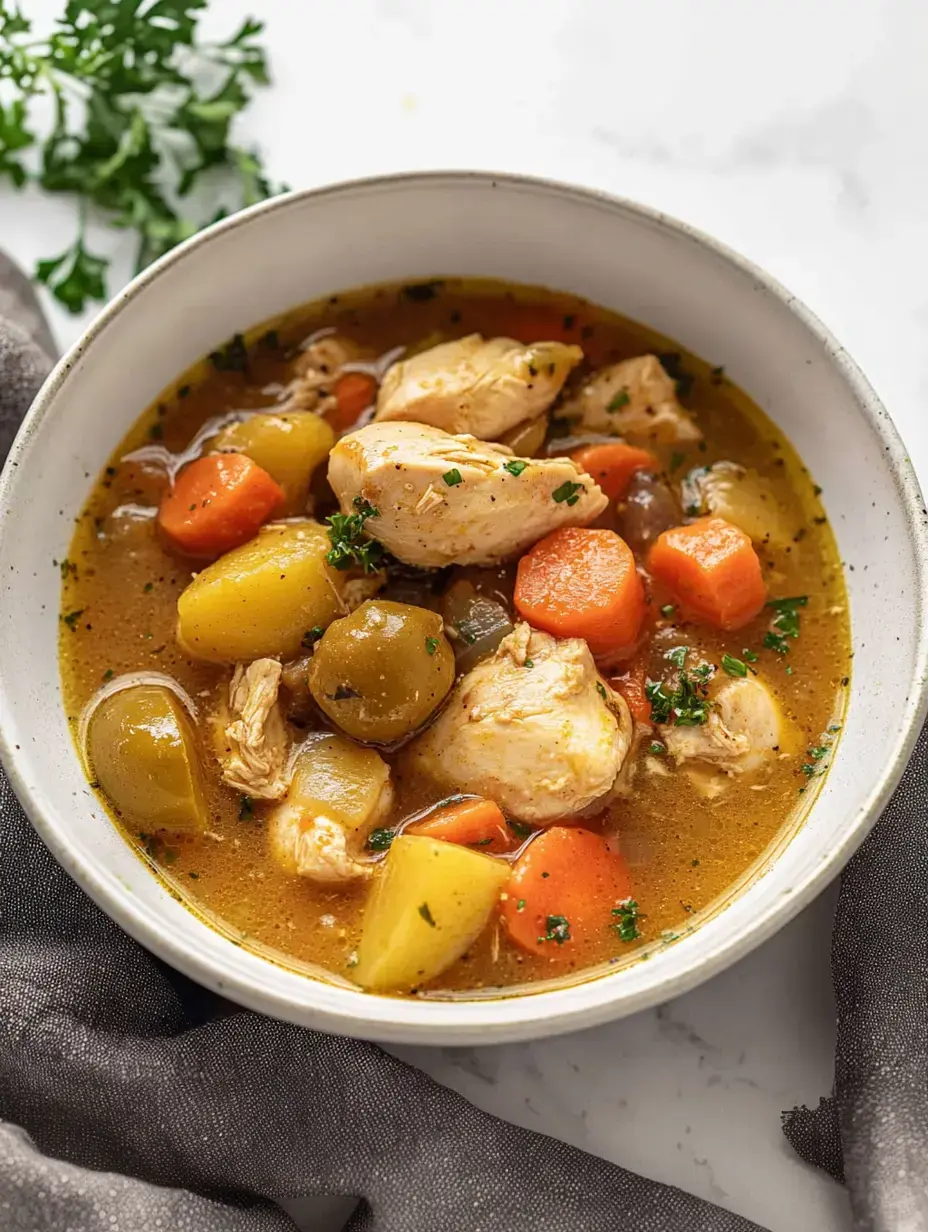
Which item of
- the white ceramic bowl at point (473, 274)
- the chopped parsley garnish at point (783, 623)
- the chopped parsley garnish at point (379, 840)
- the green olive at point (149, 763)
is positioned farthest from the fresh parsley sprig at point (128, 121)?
the chopped parsley garnish at point (783, 623)

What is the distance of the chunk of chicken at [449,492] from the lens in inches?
114

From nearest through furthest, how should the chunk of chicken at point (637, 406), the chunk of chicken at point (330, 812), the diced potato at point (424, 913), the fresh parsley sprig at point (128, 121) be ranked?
the diced potato at point (424, 913)
the chunk of chicken at point (330, 812)
the chunk of chicken at point (637, 406)
the fresh parsley sprig at point (128, 121)

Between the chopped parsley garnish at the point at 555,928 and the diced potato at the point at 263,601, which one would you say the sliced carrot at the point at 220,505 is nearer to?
the diced potato at the point at 263,601

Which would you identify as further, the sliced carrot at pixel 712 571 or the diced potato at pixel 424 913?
the sliced carrot at pixel 712 571

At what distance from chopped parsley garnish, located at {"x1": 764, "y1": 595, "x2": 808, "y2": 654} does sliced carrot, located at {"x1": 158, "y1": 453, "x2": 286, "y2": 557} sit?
4.04 ft

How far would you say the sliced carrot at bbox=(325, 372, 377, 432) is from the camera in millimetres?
3283

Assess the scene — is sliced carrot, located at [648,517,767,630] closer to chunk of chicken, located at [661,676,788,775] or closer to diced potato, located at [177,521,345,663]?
chunk of chicken, located at [661,676,788,775]

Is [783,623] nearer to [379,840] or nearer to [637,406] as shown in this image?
[637,406]

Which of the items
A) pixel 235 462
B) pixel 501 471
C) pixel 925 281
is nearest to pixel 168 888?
pixel 235 462

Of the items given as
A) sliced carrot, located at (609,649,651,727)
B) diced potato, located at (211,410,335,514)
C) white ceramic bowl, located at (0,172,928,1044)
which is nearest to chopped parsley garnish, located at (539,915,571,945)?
white ceramic bowl, located at (0,172,928,1044)

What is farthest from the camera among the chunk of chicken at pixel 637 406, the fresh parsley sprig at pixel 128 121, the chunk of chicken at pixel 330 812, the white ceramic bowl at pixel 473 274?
the fresh parsley sprig at pixel 128 121

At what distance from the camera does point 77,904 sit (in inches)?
121

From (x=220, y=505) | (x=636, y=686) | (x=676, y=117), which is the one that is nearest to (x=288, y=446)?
(x=220, y=505)

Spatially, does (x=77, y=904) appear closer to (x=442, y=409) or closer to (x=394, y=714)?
(x=394, y=714)
